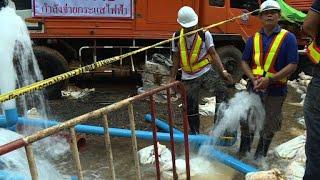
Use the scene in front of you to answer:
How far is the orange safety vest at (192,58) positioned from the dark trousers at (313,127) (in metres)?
2.42

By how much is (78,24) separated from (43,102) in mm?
1889

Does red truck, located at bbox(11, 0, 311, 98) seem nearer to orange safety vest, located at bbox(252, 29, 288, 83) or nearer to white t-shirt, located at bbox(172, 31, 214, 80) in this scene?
white t-shirt, located at bbox(172, 31, 214, 80)

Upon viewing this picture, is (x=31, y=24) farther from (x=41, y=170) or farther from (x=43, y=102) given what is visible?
(x=41, y=170)

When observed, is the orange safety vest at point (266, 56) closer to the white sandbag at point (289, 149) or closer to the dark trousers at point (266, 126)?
the dark trousers at point (266, 126)

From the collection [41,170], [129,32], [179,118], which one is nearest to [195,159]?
[41,170]

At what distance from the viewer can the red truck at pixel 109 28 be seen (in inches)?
355

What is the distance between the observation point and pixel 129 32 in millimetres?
9484

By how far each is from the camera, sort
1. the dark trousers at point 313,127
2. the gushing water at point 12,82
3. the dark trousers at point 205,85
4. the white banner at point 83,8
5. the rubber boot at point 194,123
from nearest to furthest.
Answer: the dark trousers at point 313,127
the gushing water at point 12,82
the dark trousers at point 205,85
the rubber boot at point 194,123
the white banner at point 83,8

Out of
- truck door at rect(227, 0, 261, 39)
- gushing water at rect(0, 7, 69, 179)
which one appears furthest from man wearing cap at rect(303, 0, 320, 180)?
truck door at rect(227, 0, 261, 39)

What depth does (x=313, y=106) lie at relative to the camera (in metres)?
3.01

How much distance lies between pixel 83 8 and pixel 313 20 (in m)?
6.75

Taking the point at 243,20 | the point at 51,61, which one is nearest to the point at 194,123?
the point at 51,61

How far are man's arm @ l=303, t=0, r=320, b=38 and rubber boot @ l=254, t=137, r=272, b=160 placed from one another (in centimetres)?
221

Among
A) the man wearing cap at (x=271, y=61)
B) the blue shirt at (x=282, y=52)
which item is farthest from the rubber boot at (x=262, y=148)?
the blue shirt at (x=282, y=52)
